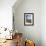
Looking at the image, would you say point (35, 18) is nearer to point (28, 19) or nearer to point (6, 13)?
point (28, 19)

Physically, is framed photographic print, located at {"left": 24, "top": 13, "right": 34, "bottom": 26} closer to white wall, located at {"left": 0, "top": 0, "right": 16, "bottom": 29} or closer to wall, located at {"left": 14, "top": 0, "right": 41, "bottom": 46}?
wall, located at {"left": 14, "top": 0, "right": 41, "bottom": 46}

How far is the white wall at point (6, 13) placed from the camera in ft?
13.6

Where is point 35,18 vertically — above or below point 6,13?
below

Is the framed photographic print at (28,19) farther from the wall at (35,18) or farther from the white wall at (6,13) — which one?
the white wall at (6,13)

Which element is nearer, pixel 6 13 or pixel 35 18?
pixel 6 13

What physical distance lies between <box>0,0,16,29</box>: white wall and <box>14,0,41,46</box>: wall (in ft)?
4.29

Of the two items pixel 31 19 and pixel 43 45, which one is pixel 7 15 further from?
pixel 43 45

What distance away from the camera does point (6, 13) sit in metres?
4.19

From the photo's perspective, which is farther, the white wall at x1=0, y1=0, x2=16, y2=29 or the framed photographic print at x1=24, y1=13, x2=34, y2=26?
the framed photographic print at x1=24, y1=13, x2=34, y2=26

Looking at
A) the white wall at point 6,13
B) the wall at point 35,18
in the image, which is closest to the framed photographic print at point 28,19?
the wall at point 35,18

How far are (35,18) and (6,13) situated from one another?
1.79 meters

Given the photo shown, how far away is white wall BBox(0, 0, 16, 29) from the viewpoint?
4156 millimetres

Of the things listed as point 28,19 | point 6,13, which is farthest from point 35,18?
point 6,13

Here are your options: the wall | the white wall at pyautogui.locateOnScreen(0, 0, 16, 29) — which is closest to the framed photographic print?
the wall
